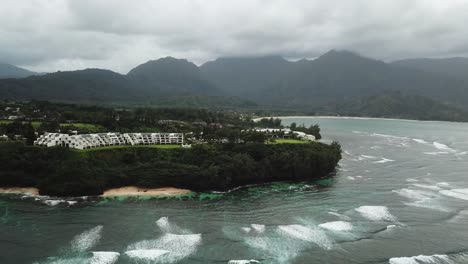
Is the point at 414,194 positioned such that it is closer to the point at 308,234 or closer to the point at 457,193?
the point at 457,193

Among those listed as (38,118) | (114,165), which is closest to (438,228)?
(114,165)

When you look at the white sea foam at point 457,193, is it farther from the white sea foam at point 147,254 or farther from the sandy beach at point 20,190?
the sandy beach at point 20,190

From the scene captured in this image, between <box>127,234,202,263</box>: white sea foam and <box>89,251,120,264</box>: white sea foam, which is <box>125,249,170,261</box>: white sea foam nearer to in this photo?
<box>127,234,202,263</box>: white sea foam

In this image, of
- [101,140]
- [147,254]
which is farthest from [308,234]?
[101,140]

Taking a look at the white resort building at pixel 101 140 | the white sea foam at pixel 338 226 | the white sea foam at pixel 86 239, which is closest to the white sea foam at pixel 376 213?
the white sea foam at pixel 338 226

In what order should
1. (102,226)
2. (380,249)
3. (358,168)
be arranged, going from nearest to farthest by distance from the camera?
(380,249) < (102,226) < (358,168)

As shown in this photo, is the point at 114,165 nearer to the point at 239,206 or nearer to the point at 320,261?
the point at 239,206

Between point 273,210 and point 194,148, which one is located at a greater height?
point 194,148

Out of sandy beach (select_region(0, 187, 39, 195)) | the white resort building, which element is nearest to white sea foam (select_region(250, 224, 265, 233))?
sandy beach (select_region(0, 187, 39, 195))
